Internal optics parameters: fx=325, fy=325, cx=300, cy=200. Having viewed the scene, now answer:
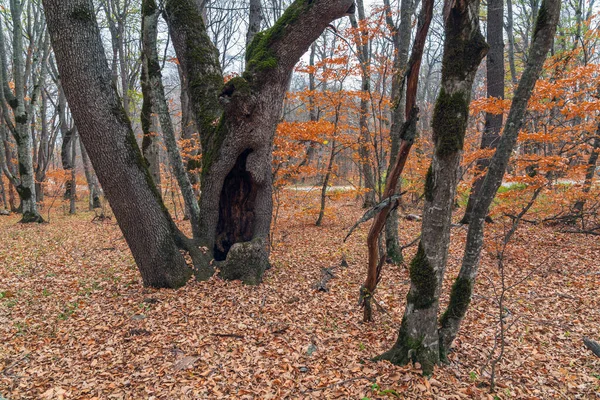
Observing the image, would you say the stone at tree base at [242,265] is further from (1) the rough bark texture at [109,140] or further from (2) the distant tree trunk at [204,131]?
(1) the rough bark texture at [109,140]

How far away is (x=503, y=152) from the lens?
9.33 ft

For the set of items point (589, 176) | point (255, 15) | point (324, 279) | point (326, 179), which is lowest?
point (324, 279)

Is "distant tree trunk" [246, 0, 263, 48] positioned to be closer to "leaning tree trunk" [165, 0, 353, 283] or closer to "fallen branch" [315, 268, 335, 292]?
"leaning tree trunk" [165, 0, 353, 283]

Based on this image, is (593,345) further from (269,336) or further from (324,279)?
(269,336)

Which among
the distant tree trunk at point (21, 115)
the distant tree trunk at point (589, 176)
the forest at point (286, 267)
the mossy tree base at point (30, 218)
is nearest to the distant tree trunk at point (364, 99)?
the forest at point (286, 267)

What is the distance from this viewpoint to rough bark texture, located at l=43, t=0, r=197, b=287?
4.00 meters

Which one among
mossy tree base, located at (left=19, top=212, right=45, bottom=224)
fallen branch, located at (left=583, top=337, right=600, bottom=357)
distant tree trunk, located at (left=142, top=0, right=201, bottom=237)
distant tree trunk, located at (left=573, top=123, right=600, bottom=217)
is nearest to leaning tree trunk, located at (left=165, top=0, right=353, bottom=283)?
distant tree trunk, located at (left=142, top=0, right=201, bottom=237)

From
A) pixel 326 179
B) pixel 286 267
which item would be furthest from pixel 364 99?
pixel 286 267

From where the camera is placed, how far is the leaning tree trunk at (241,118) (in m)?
4.80

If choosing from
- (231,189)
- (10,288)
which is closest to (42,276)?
(10,288)

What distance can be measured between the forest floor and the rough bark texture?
0.57m

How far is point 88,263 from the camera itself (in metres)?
6.44

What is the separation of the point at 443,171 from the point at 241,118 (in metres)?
3.09

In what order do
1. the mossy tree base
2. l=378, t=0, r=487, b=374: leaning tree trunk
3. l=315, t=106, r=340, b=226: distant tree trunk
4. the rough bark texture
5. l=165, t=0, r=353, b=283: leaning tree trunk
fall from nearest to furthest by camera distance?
l=378, t=0, r=487, b=374: leaning tree trunk < the rough bark texture < l=165, t=0, r=353, b=283: leaning tree trunk < l=315, t=106, r=340, b=226: distant tree trunk < the mossy tree base
